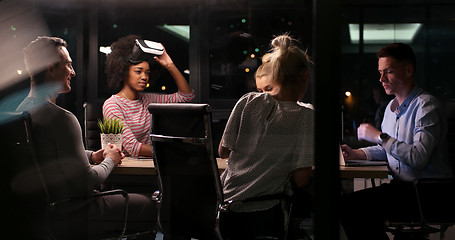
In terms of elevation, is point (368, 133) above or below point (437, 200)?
above

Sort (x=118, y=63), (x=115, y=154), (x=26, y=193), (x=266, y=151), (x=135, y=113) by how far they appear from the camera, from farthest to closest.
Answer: (x=118, y=63), (x=135, y=113), (x=115, y=154), (x=26, y=193), (x=266, y=151)

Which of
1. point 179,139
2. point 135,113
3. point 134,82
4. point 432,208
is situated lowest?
point 432,208

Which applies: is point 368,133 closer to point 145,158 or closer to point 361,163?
point 361,163

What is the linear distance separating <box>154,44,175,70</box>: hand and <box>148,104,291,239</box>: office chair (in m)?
0.96

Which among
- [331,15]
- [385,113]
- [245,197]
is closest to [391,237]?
[385,113]

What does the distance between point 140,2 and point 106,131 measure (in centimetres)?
133

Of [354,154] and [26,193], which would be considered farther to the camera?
[26,193]

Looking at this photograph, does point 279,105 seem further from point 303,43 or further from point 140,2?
point 140,2

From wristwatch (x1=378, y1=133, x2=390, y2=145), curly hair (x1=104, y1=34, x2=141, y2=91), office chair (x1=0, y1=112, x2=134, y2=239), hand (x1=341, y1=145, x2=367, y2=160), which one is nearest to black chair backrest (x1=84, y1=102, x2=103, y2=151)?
curly hair (x1=104, y1=34, x2=141, y2=91)

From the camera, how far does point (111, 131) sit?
3139 millimetres

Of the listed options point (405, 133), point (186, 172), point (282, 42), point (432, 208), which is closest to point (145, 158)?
point (186, 172)

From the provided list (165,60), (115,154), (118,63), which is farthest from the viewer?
(165,60)

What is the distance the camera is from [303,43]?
2531 mm

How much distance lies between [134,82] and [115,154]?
610 mm
